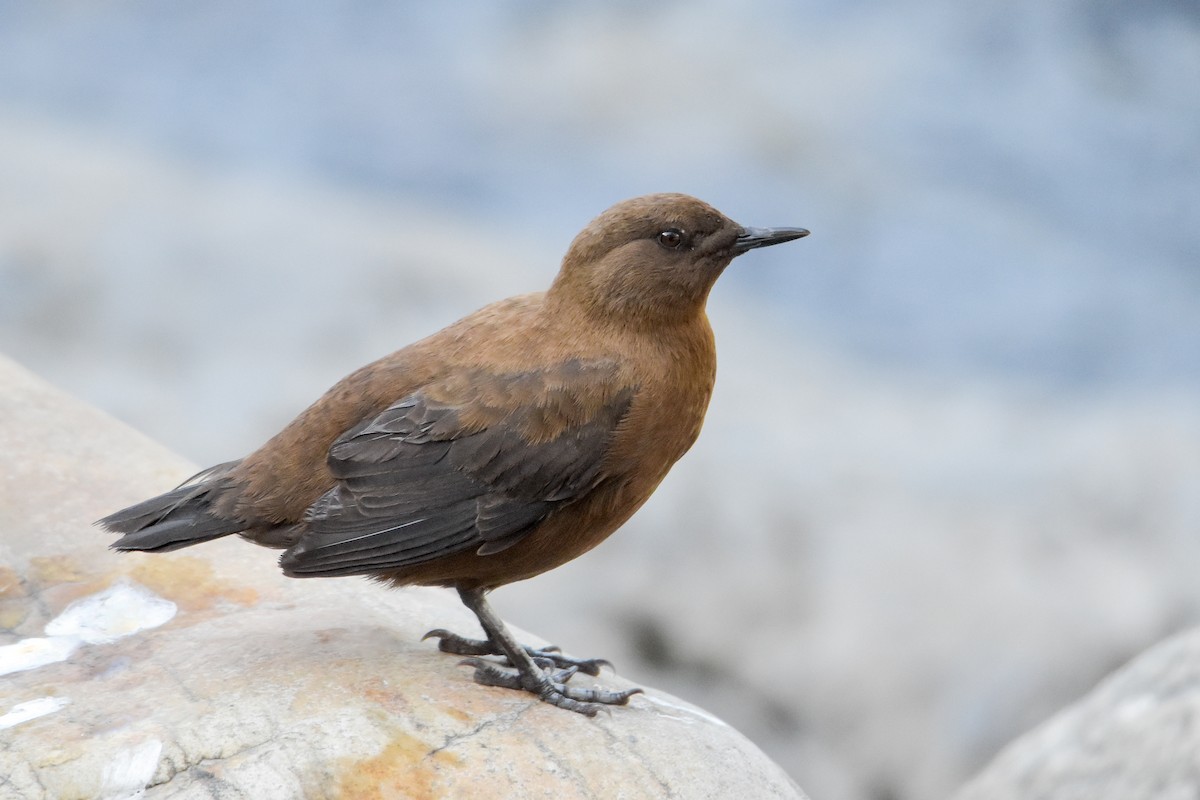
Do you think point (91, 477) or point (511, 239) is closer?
point (91, 477)

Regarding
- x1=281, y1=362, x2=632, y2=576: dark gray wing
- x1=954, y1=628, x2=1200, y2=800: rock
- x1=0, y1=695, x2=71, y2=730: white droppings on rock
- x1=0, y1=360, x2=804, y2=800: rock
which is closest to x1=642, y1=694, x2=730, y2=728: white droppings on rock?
x1=0, y1=360, x2=804, y2=800: rock

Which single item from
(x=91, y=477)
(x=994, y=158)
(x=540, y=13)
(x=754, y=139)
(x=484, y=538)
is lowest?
(x=484, y=538)

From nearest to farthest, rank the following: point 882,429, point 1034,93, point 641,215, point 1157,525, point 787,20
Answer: point 641,215 < point 1157,525 < point 882,429 < point 1034,93 < point 787,20

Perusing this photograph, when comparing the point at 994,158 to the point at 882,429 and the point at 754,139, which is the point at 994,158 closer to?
the point at 754,139

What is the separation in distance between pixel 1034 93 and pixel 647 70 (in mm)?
2573

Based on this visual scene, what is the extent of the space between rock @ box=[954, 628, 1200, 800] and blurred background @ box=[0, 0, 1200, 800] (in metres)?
1.57

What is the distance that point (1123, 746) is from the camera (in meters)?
4.17

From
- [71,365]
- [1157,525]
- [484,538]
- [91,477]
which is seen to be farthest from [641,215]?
[71,365]

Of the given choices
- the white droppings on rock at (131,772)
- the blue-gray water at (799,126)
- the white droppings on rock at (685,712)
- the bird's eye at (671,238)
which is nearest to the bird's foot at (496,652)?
the white droppings on rock at (685,712)

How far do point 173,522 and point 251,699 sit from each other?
55cm

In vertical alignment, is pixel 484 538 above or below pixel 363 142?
below

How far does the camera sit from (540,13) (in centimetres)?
979

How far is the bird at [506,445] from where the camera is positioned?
3.54 metres

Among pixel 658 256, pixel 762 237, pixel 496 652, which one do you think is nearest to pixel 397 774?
pixel 496 652
